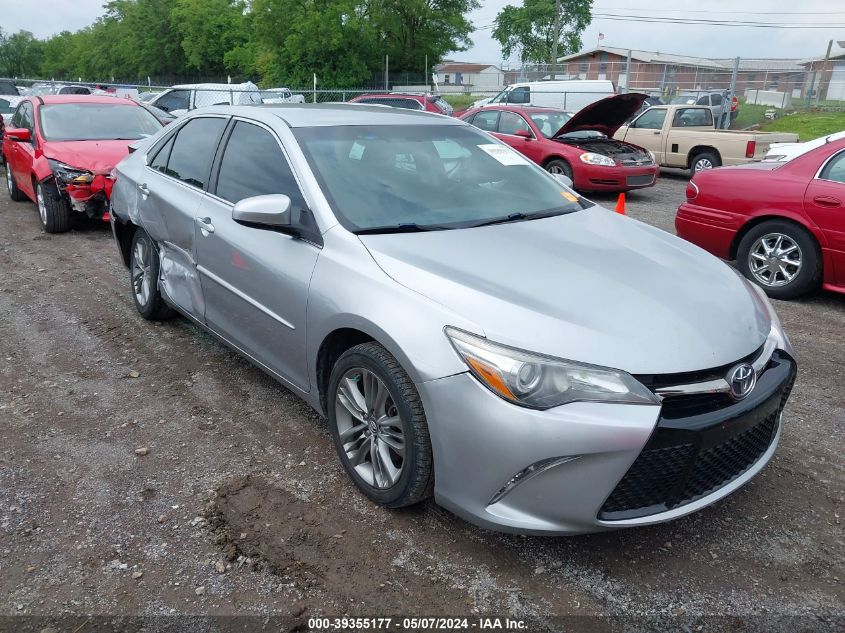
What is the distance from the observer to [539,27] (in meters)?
73.0

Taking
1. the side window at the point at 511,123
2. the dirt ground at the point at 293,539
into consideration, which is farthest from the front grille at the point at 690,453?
the side window at the point at 511,123

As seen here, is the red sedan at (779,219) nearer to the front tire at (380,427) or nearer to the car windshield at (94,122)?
the front tire at (380,427)

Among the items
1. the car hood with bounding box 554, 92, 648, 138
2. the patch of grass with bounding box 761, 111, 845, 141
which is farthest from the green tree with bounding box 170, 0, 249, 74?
the car hood with bounding box 554, 92, 648, 138

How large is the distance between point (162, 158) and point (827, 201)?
512cm

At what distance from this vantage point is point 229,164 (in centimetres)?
393

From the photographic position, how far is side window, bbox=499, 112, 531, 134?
1234 cm

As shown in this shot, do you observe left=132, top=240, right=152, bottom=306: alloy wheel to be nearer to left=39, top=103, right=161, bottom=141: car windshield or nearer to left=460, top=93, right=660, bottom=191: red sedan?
left=39, top=103, right=161, bottom=141: car windshield

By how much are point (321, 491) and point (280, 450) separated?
1.47 feet

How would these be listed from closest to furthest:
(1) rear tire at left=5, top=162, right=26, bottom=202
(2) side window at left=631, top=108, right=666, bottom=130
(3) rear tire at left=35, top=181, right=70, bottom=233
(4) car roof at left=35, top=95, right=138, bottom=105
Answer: (3) rear tire at left=35, top=181, right=70, bottom=233 → (4) car roof at left=35, top=95, right=138, bottom=105 → (1) rear tire at left=5, top=162, right=26, bottom=202 → (2) side window at left=631, top=108, right=666, bottom=130

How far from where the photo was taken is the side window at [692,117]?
14.4 meters

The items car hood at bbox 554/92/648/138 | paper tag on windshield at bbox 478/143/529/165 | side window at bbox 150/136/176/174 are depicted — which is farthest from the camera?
car hood at bbox 554/92/648/138

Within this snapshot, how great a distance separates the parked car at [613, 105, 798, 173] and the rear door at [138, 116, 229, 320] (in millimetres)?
11190

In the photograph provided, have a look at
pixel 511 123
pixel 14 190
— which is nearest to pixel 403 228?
pixel 14 190

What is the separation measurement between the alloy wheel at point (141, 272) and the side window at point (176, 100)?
16.6 meters
